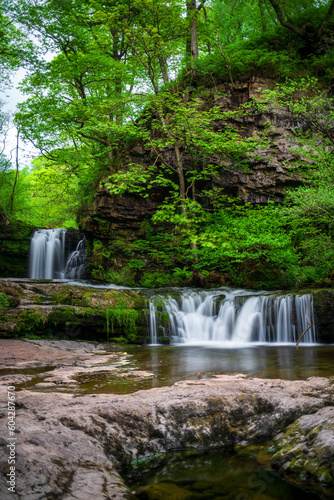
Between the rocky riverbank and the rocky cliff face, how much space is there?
1230cm

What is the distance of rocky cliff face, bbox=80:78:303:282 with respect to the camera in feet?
48.7

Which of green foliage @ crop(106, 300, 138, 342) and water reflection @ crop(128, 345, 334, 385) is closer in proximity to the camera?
water reflection @ crop(128, 345, 334, 385)

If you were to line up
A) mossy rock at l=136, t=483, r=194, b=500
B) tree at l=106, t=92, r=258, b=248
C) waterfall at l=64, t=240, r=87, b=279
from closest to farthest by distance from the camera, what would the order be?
mossy rock at l=136, t=483, r=194, b=500
tree at l=106, t=92, r=258, b=248
waterfall at l=64, t=240, r=87, b=279

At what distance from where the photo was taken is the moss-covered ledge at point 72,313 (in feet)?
29.8

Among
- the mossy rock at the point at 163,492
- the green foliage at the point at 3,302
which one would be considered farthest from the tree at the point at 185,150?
the mossy rock at the point at 163,492

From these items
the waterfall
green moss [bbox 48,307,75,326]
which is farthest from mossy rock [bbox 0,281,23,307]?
the waterfall

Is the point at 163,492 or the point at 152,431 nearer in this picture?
the point at 163,492

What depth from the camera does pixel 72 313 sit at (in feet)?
→ 31.2

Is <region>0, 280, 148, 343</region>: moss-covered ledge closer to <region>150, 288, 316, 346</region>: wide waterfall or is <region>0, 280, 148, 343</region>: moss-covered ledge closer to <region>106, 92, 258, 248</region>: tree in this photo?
<region>150, 288, 316, 346</region>: wide waterfall

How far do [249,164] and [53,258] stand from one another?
10718mm

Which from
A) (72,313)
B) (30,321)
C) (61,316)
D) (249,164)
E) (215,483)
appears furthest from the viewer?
(249,164)

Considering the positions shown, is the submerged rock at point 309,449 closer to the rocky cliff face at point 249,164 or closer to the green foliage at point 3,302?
the green foliage at point 3,302

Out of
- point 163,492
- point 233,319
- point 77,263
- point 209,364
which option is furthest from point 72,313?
point 77,263

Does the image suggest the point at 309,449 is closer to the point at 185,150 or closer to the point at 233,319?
the point at 233,319
